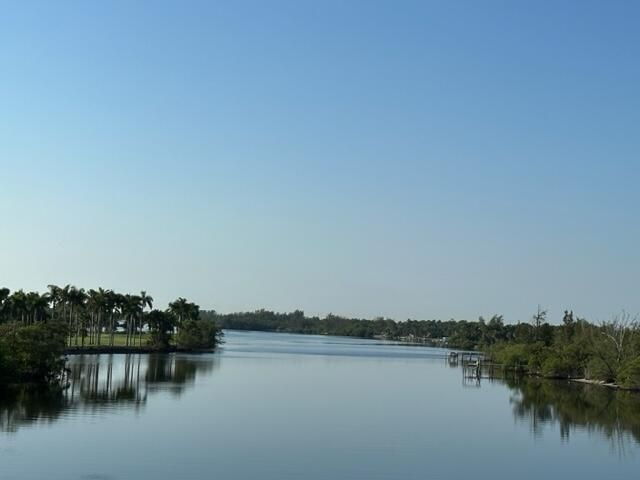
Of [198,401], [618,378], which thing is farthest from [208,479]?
[618,378]

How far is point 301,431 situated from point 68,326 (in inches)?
2281

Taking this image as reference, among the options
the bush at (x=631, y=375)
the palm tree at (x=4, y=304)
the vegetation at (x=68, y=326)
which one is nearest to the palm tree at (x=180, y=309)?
the vegetation at (x=68, y=326)

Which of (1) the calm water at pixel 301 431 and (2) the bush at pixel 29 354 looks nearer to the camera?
(1) the calm water at pixel 301 431

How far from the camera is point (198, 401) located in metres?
59.5

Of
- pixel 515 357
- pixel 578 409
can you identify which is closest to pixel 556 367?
pixel 515 357

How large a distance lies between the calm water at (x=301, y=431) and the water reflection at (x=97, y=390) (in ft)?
0.48

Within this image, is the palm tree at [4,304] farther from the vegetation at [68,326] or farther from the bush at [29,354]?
the bush at [29,354]

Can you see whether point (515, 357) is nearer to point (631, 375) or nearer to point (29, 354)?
point (631, 375)

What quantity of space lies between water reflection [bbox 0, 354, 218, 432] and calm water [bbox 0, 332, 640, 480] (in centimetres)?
15

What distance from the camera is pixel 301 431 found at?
46.9 m

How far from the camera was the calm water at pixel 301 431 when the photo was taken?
117 feet

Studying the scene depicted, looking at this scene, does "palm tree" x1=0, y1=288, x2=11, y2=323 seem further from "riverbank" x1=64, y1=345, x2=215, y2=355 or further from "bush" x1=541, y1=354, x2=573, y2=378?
"bush" x1=541, y1=354, x2=573, y2=378

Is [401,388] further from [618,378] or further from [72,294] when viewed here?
[72,294]

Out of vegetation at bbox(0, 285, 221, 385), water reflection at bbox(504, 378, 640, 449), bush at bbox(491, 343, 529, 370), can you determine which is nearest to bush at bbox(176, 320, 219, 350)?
vegetation at bbox(0, 285, 221, 385)
